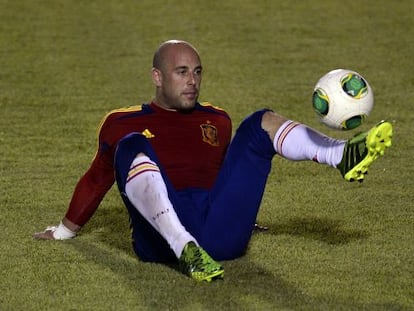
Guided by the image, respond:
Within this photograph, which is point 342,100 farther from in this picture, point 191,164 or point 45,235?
point 45,235

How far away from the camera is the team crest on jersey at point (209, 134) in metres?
5.28

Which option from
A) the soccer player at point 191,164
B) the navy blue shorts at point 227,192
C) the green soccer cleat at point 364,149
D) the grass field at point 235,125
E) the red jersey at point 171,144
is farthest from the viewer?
the red jersey at point 171,144

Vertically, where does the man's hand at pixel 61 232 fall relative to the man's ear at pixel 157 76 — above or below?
below

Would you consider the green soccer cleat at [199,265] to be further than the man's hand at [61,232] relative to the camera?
No

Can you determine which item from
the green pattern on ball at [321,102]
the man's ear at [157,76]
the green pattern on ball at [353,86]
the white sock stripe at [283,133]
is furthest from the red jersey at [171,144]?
the green pattern on ball at [353,86]

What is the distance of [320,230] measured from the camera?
19.1 feet

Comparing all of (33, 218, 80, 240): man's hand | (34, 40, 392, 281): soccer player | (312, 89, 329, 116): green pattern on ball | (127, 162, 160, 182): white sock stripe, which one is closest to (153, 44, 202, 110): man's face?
(34, 40, 392, 281): soccer player

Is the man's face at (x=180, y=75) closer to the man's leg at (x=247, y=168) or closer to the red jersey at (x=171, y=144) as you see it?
the red jersey at (x=171, y=144)

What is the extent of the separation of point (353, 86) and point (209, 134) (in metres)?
0.75

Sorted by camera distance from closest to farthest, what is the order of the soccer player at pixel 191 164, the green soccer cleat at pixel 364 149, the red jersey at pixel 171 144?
the green soccer cleat at pixel 364 149, the soccer player at pixel 191 164, the red jersey at pixel 171 144

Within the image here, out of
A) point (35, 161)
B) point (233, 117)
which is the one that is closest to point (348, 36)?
Answer: point (233, 117)

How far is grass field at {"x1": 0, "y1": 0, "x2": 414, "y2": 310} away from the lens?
4805 millimetres

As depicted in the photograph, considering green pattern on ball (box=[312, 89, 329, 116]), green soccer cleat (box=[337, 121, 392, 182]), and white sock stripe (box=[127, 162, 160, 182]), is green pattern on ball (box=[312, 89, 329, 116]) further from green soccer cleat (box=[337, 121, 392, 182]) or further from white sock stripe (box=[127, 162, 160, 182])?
white sock stripe (box=[127, 162, 160, 182])

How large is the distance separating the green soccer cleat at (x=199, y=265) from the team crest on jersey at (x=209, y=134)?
76cm
